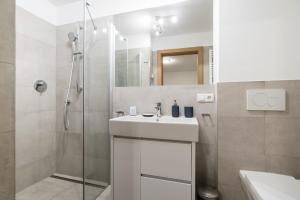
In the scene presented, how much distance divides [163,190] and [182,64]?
117 cm

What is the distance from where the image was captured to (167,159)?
1147 mm

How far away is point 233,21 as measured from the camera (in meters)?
→ 1.18

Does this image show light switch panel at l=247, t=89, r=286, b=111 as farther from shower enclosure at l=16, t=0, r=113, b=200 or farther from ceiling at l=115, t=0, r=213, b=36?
shower enclosure at l=16, t=0, r=113, b=200

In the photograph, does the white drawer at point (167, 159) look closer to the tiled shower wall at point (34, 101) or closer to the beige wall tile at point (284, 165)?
the beige wall tile at point (284, 165)

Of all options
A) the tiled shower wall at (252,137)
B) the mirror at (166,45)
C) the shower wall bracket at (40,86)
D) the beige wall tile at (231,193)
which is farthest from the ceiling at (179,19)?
the beige wall tile at (231,193)

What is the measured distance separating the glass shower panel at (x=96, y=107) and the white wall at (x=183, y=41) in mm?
583

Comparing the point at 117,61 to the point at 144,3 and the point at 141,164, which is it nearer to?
the point at 144,3

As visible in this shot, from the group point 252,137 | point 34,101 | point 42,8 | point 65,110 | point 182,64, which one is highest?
point 42,8

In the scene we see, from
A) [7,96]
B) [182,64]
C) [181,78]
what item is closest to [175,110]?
[181,78]

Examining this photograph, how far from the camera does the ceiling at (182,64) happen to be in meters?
1.60

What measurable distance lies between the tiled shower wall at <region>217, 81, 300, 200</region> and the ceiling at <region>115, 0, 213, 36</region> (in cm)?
76

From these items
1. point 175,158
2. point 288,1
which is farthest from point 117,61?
point 288,1

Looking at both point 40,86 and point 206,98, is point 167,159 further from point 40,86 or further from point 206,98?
point 40,86

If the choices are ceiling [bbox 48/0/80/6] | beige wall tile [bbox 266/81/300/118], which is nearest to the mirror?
beige wall tile [bbox 266/81/300/118]
